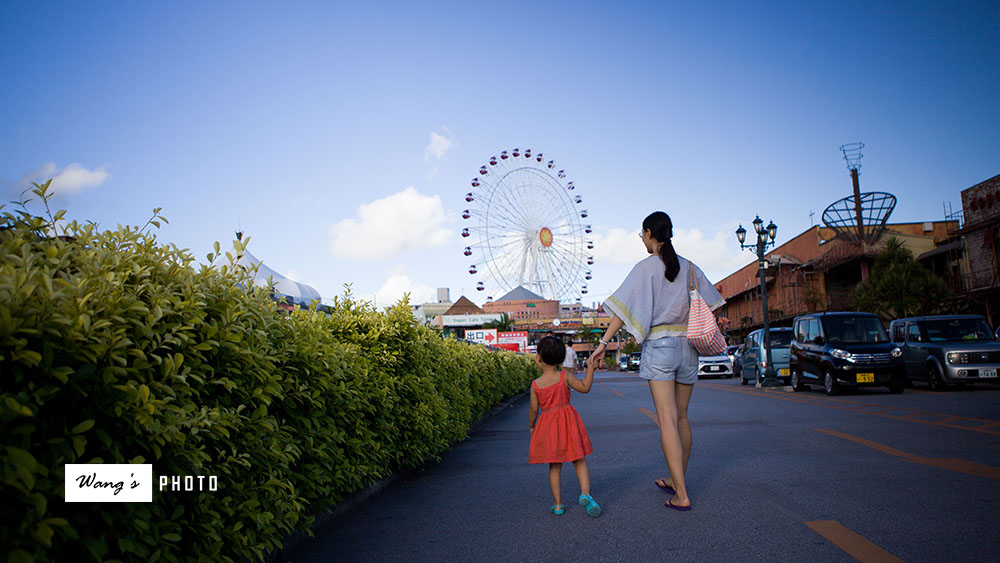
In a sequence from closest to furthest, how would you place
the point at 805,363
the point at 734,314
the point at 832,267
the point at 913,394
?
the point at 913,394
the point at 805,363
the point at 832,267
the point at 734,314

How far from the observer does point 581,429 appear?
4.77m

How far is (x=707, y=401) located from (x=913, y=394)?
4.23m

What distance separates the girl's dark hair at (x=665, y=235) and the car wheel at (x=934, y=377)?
42.7 feet

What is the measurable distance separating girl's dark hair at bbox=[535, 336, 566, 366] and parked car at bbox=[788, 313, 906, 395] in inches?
464

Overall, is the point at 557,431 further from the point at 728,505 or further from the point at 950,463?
the point at 950,463

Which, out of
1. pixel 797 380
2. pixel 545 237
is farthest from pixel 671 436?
pixel 545 237

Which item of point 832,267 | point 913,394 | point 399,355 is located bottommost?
point 913,394

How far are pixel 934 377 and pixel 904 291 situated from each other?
1716 centimetres

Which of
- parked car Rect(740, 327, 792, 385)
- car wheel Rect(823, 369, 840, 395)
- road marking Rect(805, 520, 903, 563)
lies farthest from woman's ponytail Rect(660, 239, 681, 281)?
parked car Rect(740, 327, 792, 385)

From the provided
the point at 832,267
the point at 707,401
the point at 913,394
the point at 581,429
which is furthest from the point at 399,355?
the point at 832,267

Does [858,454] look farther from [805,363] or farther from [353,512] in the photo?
[805,363]

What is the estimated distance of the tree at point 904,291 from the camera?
29688 millimetres

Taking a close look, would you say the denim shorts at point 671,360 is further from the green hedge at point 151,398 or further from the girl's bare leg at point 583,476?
the green hedge at point 151,398

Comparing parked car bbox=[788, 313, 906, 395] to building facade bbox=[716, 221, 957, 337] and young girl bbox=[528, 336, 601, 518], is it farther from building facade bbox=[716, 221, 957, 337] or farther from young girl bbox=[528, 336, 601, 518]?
building facade bbox=[716, 221, 957, 337]
